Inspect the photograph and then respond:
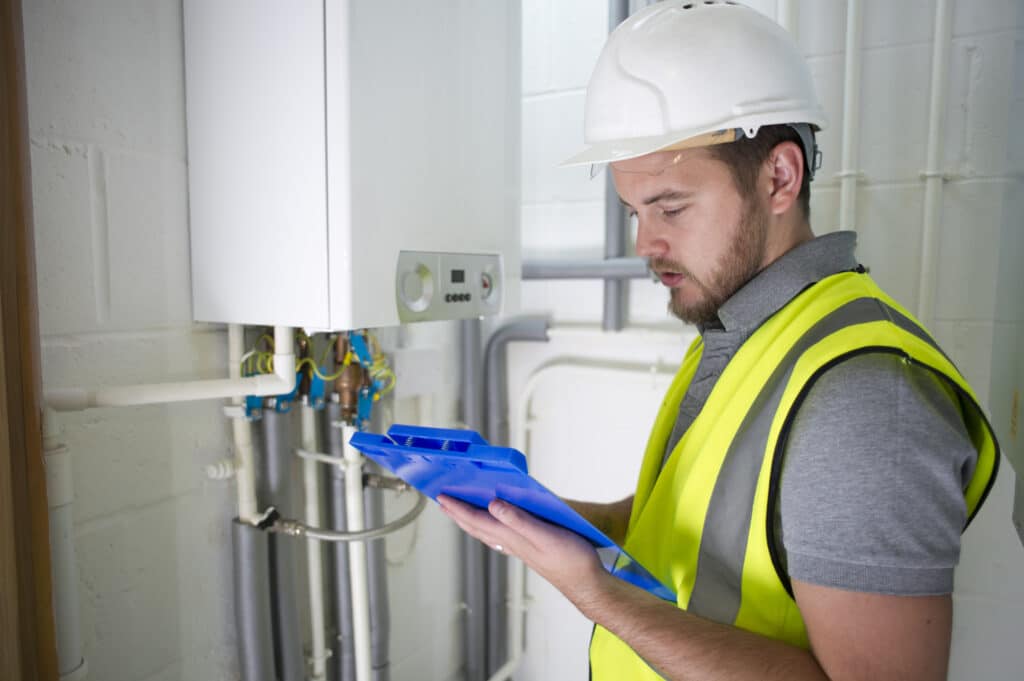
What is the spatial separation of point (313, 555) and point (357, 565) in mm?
115

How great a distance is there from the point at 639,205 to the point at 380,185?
0.37 metres

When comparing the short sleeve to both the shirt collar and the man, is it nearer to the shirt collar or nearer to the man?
the man

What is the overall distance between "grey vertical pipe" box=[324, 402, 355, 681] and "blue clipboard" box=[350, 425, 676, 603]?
0.53 metres

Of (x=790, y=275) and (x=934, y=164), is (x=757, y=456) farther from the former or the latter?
(x=934, y=164)

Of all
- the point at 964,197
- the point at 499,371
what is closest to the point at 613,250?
the point at 499,371

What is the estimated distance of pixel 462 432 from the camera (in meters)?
0.69

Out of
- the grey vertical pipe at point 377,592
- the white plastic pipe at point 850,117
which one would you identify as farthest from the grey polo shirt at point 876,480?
the grey vertical pipe at point 377,592

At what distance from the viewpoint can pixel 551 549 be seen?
28.3 inches

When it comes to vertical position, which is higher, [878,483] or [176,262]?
[176,262]

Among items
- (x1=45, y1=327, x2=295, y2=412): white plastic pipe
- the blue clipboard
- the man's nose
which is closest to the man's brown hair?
the man's nose

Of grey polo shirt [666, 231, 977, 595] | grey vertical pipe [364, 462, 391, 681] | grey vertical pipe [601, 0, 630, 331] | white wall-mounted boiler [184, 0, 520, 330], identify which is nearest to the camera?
grey polo shirt [666, 231, 977, 595]

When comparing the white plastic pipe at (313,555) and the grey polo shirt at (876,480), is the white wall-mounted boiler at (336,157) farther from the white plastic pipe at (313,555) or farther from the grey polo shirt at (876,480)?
the grey polo shirt at (876,480)

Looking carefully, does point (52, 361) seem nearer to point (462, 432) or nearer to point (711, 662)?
point (462, 432)

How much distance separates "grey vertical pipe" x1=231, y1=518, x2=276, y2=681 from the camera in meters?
1.12
